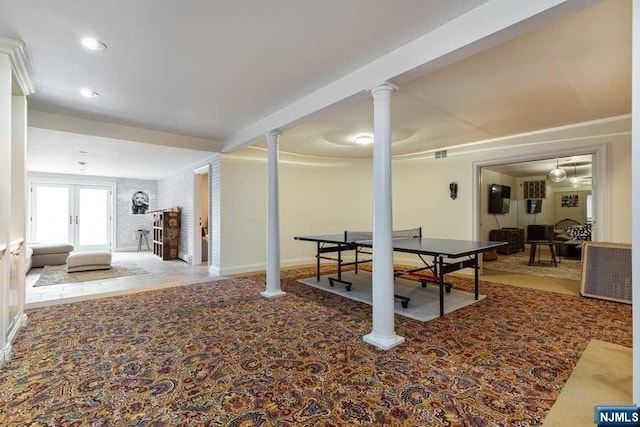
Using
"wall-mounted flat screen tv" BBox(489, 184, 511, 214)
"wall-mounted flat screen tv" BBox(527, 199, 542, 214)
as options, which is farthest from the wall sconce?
"wall-mounted flat screen tv" BBox(527, 199, 542, 214)

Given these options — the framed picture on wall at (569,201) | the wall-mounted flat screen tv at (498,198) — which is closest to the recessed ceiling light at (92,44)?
the wall-mounted flat screen tv at (498,198)

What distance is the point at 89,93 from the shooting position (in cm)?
348

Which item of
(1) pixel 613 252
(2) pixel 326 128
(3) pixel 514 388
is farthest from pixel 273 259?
(1) pixel 613 252

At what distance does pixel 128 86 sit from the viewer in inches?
130

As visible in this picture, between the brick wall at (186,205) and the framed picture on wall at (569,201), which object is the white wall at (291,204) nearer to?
the brick wall at (186,205)

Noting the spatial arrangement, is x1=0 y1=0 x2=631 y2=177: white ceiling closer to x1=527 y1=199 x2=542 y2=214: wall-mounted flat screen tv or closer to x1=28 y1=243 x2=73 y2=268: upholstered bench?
x1=28 y1=243 x2=73 y2=268: upholstered bench

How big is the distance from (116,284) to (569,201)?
13002mm

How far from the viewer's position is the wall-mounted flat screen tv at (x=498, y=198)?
822cm

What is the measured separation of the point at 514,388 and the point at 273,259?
312 cm

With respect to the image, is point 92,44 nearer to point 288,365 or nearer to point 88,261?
point 288,365

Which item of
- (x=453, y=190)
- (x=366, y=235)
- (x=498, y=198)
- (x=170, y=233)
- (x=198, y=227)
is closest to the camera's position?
(x=366, y=235)

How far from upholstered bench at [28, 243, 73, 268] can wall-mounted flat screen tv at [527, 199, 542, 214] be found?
1295 cm

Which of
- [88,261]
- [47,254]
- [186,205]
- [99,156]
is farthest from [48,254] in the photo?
[186,205]

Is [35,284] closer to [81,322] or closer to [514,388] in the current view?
[81,322]
